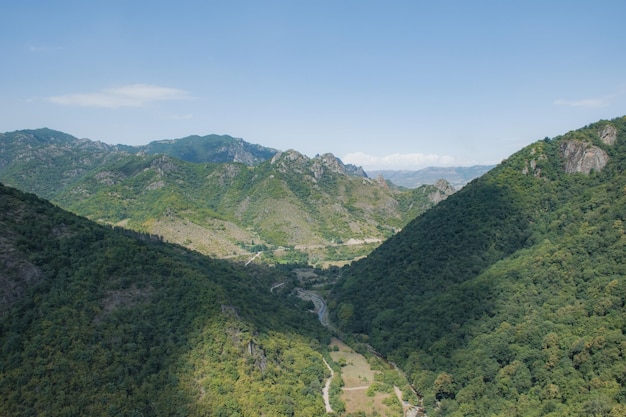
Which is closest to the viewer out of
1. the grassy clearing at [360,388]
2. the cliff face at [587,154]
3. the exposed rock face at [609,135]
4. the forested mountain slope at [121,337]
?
the forested mountain slope at [121,337]

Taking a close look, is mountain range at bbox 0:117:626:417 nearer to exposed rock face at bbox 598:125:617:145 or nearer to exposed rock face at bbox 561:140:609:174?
exposed rock face at bbox 561:140:609:174

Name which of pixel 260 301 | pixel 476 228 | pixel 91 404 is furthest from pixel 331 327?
pixel 91 404

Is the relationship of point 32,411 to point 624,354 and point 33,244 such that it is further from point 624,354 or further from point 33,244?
point 624,354

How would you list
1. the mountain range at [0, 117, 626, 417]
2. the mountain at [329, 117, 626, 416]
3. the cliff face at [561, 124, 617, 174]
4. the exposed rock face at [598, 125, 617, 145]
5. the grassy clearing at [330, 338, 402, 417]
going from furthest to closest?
the exposed rock face at [598, 125, 617, 145] → the cliff face at [561, 124, 617, 174] → the grassy clearing at [330, 338, 402, 417] → the mountain at [329, 117, 626, 416] → the mountain range at [0, 117, 626, 417]

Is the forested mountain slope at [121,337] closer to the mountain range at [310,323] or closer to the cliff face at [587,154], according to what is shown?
the mountain range at [310,323]

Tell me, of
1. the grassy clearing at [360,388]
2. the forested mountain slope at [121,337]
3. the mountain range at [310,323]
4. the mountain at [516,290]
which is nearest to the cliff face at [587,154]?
the mountain at [516,290]

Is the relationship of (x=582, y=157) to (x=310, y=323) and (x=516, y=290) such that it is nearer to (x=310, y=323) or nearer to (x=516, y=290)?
(x=516, y=290)

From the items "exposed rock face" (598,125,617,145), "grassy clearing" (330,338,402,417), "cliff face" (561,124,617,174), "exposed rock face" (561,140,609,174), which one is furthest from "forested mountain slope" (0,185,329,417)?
"exposed rock face" (598,125,617,145)
